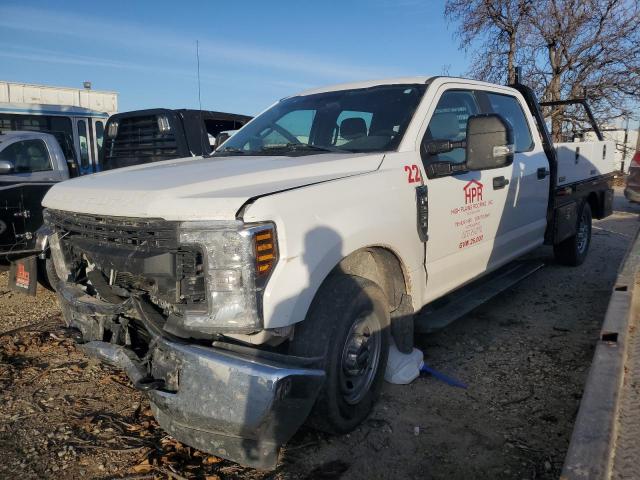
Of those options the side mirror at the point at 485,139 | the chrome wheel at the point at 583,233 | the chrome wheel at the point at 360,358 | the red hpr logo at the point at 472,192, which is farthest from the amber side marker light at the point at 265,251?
the chrome wheel at the point at 583,233

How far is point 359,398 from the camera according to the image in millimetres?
2953

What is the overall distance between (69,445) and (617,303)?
116 inches

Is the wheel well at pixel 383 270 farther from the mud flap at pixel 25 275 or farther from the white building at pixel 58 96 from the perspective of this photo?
the white building at pixel 58 96

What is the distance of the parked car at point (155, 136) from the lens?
693 cm

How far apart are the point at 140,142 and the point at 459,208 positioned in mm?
5108

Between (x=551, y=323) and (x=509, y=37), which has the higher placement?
(x=509, y=37)

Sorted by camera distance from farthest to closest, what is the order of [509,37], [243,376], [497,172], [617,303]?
[509,37] → [497,172] → [617,303] → [243,376]

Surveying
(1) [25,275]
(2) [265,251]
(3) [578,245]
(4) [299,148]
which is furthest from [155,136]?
(3) [578,245]

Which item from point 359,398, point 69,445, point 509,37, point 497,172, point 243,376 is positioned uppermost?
point 509,37

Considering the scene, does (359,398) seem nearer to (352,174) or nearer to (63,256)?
(352,174)

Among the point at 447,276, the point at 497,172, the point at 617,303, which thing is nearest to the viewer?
the point at 617,303

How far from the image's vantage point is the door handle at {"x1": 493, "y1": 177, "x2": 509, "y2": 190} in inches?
162

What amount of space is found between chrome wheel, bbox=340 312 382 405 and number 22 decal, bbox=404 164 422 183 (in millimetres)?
858

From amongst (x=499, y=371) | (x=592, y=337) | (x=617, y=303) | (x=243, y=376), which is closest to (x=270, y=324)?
(x=243, y=376)
